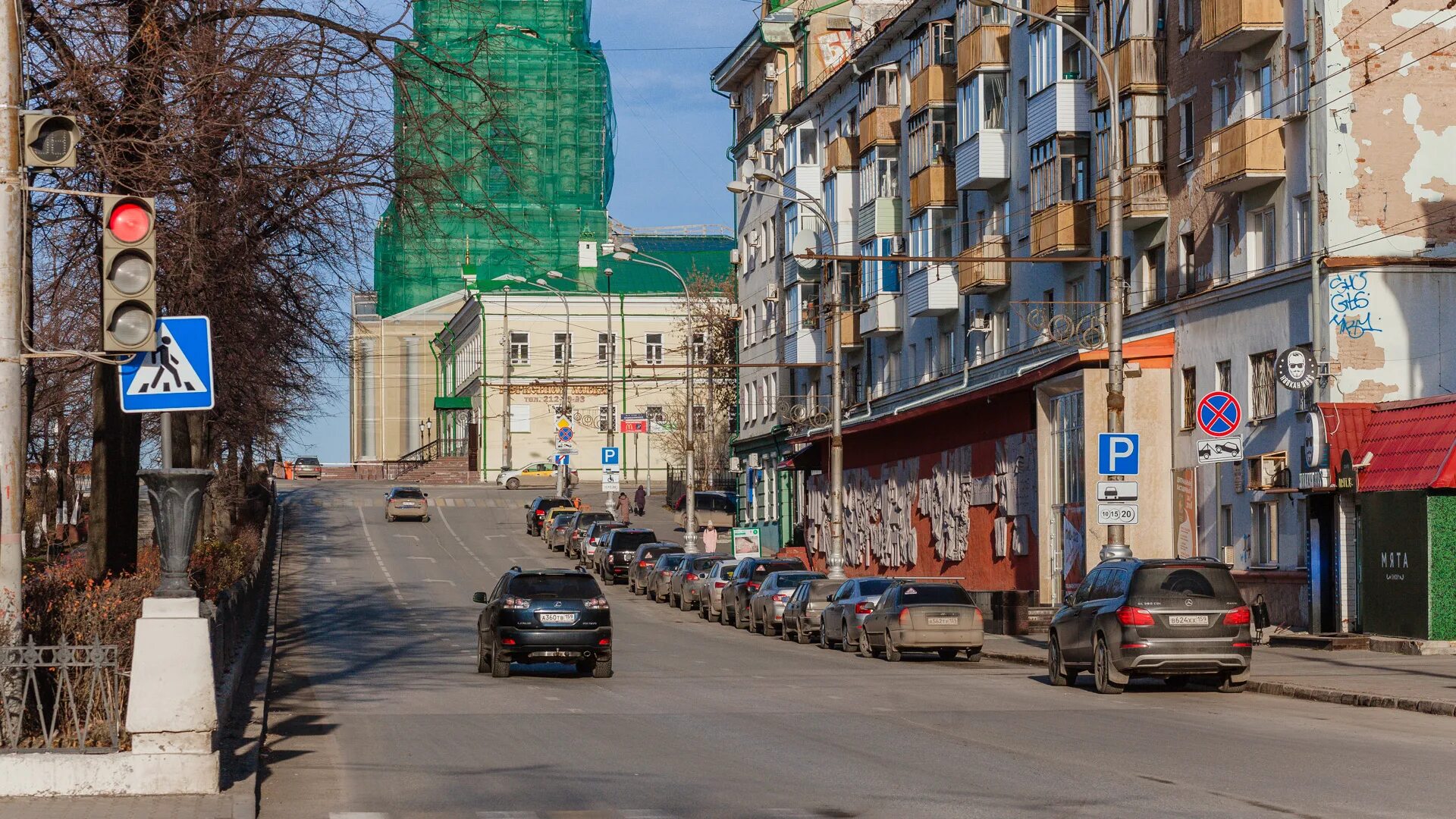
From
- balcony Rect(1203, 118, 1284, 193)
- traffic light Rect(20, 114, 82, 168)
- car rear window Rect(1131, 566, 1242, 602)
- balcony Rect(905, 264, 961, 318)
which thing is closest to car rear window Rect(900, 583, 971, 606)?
car rear window Rect(1131, 566, 1242, 602)

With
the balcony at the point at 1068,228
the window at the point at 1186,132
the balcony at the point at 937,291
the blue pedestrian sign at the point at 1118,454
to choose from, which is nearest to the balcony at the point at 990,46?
the balcony at the point at 937,291

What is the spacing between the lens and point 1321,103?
33.8 m

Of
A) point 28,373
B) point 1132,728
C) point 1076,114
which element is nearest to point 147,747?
point 1132,728

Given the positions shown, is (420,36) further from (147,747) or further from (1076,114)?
(1076,114)

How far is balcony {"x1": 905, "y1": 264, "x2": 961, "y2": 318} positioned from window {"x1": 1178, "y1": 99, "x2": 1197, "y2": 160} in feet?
44.2

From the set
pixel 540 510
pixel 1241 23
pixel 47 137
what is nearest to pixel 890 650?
pixel 1241 23

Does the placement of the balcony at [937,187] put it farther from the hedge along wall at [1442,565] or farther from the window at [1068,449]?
the hedge along wall at [1442,565]

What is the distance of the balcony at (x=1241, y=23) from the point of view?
35.1 metres

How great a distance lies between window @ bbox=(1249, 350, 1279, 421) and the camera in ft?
117

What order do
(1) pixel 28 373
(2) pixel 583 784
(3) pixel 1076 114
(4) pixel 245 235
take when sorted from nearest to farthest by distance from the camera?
(2) pixel 583 784 < (4) pixel 245 235 < (1) pixel 28 373 < (3) pixel 1076 114

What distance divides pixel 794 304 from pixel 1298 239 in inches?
1442

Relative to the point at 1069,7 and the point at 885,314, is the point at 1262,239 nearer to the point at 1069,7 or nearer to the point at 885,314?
the point at 1069,7

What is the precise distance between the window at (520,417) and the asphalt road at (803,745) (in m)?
72.1

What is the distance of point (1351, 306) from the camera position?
3312cm
